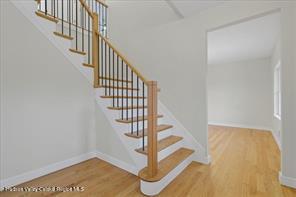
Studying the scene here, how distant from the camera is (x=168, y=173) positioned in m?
1.96

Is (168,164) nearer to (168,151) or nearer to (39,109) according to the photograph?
(168,151)

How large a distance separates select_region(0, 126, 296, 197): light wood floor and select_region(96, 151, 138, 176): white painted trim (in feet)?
0.24

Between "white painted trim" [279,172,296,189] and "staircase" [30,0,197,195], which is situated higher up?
"staircase" [30,0,197,195]

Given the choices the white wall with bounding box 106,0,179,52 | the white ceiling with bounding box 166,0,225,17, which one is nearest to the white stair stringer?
the white wall with bounding box 106,0,179,52

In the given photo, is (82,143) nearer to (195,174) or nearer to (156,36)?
(195,174)

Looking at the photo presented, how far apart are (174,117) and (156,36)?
1688 millimetres

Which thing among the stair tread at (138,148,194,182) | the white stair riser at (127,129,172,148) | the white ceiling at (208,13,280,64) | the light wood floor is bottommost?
the light wood floor

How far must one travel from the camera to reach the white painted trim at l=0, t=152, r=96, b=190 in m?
1.96

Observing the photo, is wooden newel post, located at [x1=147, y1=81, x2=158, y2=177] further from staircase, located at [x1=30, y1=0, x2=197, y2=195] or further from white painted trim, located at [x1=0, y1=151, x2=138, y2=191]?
white painted trim, located at [x1=0, y1=151, x2=138, y2=191]

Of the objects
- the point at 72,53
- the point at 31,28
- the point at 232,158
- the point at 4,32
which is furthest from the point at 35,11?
the point at 232,158

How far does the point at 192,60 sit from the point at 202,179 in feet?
6.04

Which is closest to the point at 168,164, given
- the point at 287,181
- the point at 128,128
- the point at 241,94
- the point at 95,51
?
the point at 128,128

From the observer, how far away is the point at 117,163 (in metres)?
2.53

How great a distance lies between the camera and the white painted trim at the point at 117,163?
2306 millimetres
